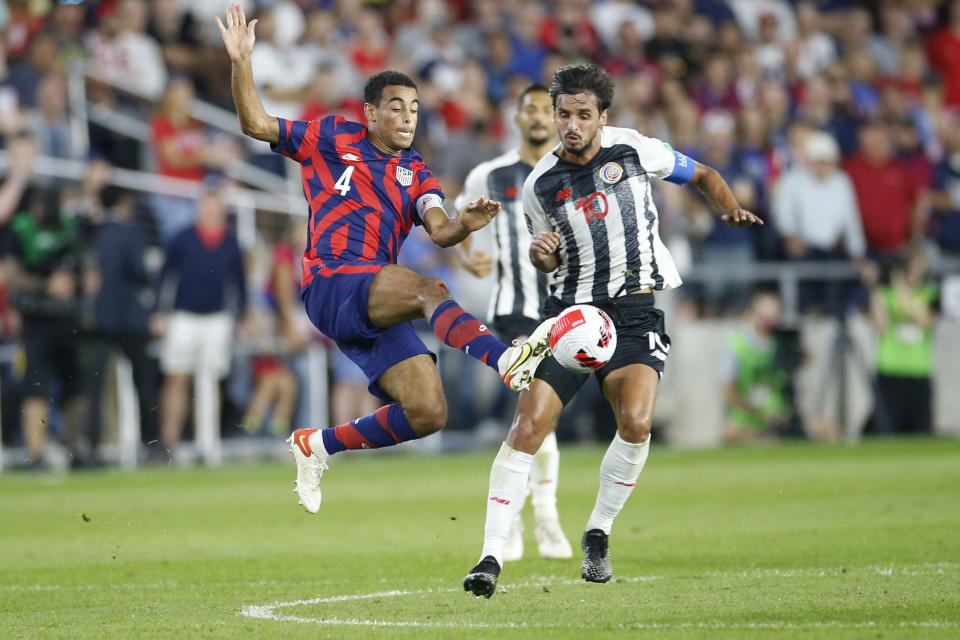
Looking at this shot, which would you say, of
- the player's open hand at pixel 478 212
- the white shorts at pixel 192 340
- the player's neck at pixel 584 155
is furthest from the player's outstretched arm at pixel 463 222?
the white shorts at pixel 192 340

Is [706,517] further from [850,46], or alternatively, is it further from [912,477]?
[850,46]

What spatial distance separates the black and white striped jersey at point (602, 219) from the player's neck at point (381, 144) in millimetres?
725

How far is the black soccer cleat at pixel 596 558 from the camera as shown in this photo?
23.4 feet

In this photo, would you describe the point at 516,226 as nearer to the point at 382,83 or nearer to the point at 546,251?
the point at 382,83

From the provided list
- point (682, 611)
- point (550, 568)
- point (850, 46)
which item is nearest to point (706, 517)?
point (550, 568)

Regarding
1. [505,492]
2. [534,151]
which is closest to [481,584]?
[505,492]

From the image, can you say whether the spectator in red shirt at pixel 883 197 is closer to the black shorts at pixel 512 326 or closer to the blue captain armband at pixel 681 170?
the black shorts at pixel 512 326

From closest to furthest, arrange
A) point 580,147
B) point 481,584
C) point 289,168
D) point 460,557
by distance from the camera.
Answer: point 481,584, point 580,147, point 460,557, point 289,168

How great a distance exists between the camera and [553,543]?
8.49 metres

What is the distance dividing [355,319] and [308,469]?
0.98 meters

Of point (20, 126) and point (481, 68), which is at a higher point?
point (481, 68)

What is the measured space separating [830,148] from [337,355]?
264 inches

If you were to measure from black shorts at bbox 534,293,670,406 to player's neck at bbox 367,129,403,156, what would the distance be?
115cm

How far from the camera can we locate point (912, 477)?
12.5 m
